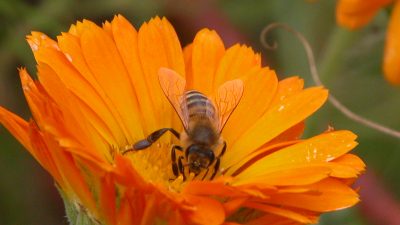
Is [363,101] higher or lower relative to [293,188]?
lower

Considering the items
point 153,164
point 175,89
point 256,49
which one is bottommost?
point 256,49

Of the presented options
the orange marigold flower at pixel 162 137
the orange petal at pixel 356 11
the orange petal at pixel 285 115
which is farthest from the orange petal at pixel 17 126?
the orange petal at pixel 356 11

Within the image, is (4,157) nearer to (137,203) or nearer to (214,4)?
(214,4)

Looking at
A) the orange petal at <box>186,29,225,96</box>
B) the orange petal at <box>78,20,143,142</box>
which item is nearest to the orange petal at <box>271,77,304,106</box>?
the orange petal at <box>186,29,225,96</box>

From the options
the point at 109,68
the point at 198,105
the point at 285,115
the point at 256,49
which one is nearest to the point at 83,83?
the point at 109,68

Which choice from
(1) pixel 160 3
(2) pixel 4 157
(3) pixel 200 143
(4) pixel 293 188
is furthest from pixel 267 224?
(1) pixel 160 3

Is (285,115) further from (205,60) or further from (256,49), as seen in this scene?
(256,49)
